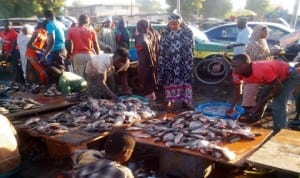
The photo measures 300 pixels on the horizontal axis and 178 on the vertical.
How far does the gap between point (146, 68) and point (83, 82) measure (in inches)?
60.0

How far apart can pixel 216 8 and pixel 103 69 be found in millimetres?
42333

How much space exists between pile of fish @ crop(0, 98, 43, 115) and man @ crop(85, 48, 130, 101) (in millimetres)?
1095

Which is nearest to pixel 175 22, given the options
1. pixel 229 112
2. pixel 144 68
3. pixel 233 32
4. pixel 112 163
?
pixel 144 68

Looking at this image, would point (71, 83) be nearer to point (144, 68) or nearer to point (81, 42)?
point (81, 42)

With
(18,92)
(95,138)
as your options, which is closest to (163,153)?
(95,138)

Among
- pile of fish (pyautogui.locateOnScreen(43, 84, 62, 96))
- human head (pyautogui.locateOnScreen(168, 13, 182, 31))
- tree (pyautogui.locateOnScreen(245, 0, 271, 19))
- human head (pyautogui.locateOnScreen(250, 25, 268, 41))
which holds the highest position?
tree (pyautogui.locateOnScreen(245, 0, 271, 19))

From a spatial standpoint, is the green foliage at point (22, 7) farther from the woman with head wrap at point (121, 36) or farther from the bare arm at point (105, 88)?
the bare arm at point (105, 88)

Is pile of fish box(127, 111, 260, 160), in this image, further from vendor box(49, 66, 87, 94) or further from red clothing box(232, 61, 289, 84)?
vendor box(49, 66, 87, 94)

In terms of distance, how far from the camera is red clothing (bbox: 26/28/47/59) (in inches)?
344

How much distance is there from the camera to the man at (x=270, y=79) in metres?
5.19

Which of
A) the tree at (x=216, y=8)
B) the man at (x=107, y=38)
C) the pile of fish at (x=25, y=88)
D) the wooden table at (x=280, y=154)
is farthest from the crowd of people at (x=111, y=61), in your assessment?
the tree at (x=216, y=8)

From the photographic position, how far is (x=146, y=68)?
754 centimetres

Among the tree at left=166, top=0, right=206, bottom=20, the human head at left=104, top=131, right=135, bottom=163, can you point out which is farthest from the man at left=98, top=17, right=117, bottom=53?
the tree at left=166, top=0, right=206, bottom=20

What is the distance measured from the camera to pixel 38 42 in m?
8.88
